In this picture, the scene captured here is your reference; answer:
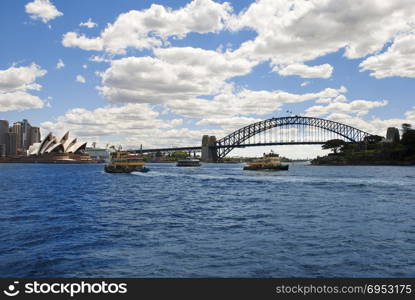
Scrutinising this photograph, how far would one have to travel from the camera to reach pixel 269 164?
11988cm

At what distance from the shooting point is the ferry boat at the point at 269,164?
11831cm

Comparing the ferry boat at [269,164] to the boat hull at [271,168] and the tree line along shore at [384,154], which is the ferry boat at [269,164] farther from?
the tree line along shore at [384,154]

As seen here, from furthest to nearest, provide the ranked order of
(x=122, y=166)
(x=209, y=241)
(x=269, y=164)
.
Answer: (x=269, y=164) → (x=122, y=166) → (x=209, y=241)

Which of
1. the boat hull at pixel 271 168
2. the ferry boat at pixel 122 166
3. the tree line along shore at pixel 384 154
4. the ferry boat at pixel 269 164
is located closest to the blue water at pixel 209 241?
the ferry boat at pixel 122 166

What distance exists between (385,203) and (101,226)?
2379cm

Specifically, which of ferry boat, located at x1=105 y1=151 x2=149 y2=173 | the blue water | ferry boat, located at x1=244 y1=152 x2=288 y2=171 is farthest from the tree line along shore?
the blue water

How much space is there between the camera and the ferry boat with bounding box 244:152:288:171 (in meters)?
118

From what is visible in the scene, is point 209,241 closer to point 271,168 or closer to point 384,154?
point 271,168

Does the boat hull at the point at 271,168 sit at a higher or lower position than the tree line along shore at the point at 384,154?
lower

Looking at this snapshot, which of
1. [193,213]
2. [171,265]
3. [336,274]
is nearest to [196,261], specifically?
[171,265]

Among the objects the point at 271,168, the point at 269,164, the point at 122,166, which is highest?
the point at 269,164

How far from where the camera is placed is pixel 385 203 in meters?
33.4

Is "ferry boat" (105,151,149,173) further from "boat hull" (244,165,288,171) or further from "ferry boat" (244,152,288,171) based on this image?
"ferry boat" (244,152,288,171)

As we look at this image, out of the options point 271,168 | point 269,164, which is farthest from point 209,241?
point 269,164
